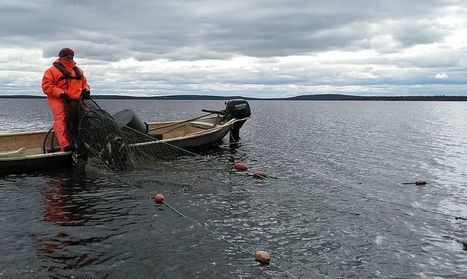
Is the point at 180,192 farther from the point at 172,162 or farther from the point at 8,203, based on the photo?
the point at 172,162

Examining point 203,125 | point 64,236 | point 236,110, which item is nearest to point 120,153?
point 64,236

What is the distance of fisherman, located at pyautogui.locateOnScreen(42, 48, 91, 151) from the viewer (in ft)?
44.0

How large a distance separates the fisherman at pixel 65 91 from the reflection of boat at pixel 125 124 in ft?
2.99

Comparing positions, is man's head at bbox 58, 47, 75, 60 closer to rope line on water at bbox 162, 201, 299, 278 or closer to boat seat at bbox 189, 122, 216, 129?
rope line on water at bbox 162, 201, 299, 278

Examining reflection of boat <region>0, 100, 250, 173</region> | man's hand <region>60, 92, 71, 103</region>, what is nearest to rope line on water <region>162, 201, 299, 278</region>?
man's hand <region>60, 92, 71, 103</region>

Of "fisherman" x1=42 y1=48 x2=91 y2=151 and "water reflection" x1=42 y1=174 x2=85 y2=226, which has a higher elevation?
"fisherman" x1=42 y1=48 x2=91 y2=151

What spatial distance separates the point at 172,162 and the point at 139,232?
8854 mm

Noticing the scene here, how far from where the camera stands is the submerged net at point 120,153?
13438mm

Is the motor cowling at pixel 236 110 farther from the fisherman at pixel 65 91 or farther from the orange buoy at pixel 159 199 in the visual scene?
the orange buoy at pixel 159 199

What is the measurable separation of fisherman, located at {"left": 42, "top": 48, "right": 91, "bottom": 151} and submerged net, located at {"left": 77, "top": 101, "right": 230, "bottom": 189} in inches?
16.2

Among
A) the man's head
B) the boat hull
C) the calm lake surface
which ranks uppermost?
the man's head

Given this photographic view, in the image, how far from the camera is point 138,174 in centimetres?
1391

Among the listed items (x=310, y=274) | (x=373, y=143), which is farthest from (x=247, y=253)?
(x=373, y=143)

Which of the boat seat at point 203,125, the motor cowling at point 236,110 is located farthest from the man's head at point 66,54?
the motor cowling at point 236,110
